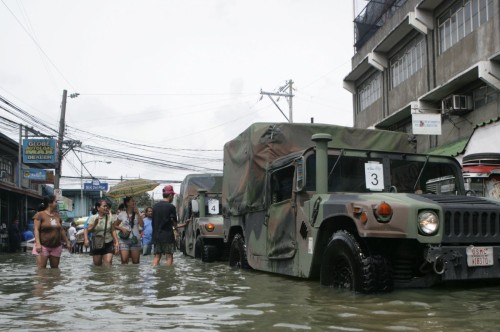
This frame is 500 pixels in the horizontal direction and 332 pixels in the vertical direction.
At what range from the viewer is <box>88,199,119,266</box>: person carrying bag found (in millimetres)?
10641

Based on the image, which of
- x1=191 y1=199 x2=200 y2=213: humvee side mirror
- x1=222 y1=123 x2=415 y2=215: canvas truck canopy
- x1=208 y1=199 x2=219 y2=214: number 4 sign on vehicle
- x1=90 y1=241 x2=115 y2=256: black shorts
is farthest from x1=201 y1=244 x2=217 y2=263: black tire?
x1=222 y1=123 x2=415 y2=215: canvas truck canopy

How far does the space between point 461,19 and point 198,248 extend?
1124 cm

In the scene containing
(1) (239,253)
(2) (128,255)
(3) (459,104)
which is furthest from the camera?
(3) (459,104)

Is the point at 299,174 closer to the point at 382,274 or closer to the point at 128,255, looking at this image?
the point at 382,274

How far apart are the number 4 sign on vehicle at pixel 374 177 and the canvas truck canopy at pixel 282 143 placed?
101cm

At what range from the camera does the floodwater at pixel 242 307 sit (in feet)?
14.2

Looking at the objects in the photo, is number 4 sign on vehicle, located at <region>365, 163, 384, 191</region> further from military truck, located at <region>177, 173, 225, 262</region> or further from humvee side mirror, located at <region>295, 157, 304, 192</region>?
military truck, located at <region>177, 173, 225, 262</region>

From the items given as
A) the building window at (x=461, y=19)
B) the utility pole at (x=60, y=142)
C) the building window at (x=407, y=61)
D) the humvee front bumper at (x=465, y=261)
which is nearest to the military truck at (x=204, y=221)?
the humvee front bumper at (x=465, y=261)

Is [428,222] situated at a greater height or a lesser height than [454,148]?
lesser

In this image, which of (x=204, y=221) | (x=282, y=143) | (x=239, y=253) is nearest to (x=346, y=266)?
(x=282, y=143)

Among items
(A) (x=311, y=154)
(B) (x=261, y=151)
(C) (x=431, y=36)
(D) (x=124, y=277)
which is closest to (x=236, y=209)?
(B) (x=261, y=151)

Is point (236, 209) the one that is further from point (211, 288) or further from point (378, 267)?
point (378, 267)

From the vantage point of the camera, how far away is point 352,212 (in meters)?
5.64

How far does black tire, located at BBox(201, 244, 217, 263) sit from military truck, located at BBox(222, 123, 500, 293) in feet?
7.99
